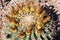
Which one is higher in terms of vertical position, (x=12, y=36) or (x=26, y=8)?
(x=26, y=8)

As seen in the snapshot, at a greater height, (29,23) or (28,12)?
(28,12)

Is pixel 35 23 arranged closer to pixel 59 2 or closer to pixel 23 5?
pixel 23 5

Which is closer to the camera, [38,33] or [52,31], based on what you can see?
[38,33]

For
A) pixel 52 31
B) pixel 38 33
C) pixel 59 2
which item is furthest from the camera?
pixel 59 2

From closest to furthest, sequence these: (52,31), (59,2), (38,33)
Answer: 1. (38,33)
2. (52,31)
3. (59,2)

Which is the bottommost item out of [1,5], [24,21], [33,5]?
[1,5]

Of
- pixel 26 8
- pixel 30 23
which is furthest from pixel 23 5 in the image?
pixel 30 23

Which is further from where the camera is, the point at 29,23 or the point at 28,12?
the point at 28,12
